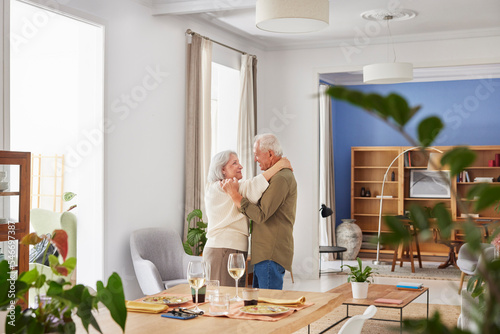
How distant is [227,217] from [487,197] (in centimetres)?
334

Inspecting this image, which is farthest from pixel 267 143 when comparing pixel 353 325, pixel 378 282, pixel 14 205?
pixel 378 282

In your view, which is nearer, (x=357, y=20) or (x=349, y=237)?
(x=357, y=20)

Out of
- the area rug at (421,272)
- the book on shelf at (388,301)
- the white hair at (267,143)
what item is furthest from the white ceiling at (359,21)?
the area rug at (421,272)

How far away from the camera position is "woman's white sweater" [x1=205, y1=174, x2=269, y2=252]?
3.86m

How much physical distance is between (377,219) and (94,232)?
6.98m

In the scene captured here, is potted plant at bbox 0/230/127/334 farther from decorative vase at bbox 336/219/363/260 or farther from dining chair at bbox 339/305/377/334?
decorative vase at bbox 336/219/363/260

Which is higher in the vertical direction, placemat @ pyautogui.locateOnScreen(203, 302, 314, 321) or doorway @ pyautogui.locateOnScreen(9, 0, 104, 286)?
doorway @ pyautogui.locateOnScreen(9, 0, 104, 286)

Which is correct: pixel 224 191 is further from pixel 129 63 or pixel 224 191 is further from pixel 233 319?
pixel 129 63

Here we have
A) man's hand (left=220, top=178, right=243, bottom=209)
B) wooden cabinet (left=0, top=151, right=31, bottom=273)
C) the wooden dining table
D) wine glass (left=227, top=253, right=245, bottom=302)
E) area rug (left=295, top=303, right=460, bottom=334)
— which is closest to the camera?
the wooden dining table

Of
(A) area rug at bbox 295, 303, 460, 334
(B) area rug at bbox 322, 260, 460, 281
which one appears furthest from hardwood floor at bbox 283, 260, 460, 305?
(A) area rug at bbox 295, 303, 460, 334

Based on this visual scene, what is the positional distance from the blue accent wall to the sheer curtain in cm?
439

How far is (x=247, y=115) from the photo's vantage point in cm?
743

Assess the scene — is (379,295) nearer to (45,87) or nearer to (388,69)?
(388,69)

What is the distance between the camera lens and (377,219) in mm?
11031
